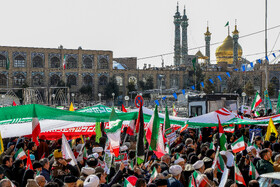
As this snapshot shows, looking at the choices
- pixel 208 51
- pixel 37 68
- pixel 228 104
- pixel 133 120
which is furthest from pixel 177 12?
pixel 133 120

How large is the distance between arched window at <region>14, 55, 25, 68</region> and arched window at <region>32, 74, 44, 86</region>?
203cm

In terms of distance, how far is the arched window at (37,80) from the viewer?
189 feet

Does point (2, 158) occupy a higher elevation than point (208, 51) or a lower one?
lower

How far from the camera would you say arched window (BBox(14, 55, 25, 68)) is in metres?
56.5

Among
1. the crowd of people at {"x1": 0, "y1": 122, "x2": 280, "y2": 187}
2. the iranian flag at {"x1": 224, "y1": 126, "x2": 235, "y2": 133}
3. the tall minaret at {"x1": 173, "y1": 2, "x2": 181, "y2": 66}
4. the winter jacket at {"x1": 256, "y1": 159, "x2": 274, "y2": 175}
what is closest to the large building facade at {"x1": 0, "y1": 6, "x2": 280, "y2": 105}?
the tall minaret at {"x1": 173, "y1": 2, "x2": 181, "y2": 66}

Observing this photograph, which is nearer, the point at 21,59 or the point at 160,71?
the point at 21,59

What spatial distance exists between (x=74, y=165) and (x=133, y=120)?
4354 millimetres

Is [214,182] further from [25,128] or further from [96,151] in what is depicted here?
[25,128]

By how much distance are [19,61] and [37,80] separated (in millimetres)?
3235

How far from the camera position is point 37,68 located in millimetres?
57250

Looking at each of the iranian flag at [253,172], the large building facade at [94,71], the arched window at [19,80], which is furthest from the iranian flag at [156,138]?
the arched window at [19,80]

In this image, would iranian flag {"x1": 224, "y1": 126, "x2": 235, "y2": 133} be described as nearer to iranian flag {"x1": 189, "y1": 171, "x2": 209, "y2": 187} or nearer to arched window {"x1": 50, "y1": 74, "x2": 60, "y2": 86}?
iranian flag {"x1": 189, "y1": 171, "x2": 209, "y2": 187}

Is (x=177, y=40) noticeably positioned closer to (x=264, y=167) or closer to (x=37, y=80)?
(x=37, y=80)

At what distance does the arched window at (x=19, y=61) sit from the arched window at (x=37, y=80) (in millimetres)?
2035
